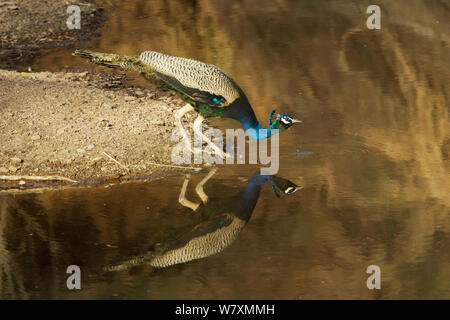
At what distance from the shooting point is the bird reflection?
6117 mm

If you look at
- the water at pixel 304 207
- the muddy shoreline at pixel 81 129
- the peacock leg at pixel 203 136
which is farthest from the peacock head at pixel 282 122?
Answer: the muddy shoreline at pixel 81 129

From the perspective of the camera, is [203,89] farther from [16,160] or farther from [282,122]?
[16,160]

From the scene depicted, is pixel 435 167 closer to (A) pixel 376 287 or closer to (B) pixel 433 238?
(B) pixel 433 238

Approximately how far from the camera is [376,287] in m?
5.69

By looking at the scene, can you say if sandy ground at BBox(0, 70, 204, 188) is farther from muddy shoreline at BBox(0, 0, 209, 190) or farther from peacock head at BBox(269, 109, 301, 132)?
peacock head at BBox(269, 109, 301, 132)

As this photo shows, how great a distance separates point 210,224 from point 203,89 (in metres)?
1.76

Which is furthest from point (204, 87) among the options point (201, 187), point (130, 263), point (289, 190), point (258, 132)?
point (130, 263)

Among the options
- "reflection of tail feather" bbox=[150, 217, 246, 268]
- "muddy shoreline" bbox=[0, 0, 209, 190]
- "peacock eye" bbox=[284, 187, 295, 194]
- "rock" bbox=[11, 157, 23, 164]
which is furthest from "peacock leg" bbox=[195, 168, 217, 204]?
"rock" bbox=[11, 157, 23, 164]

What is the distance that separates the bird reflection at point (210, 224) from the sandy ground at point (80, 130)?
0.81m

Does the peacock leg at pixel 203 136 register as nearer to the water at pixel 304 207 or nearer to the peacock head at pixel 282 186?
the water at pixel 304 207

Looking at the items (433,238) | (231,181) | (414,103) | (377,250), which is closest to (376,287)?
(377,250)

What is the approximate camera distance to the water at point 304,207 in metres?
5.79

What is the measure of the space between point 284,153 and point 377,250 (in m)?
2.26

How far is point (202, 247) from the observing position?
20.7 ft
